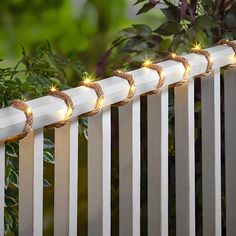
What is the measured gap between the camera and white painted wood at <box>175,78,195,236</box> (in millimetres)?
1571

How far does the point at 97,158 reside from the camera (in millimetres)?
1345

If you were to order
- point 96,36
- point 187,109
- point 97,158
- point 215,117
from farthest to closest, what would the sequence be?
1. point 96,36
2. point 215,117
3. point 187,109
4. point 97,158

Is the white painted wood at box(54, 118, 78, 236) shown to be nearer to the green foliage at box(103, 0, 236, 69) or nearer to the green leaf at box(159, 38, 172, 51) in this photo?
the green foliage at box(103, 0, 236, 69)

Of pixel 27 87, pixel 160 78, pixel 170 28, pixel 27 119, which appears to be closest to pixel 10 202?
pixel 27 87

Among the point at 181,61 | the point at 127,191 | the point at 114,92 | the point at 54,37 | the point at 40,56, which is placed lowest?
the point at 127,191

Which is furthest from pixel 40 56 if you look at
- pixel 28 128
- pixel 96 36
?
pixel 28 128

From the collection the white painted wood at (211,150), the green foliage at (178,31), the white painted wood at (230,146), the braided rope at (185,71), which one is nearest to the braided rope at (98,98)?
the braided rope at (185,71)

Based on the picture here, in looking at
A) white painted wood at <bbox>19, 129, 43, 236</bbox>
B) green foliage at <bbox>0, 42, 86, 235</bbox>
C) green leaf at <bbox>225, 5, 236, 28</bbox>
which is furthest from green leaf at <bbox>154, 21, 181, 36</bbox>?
white painted wood at <bbox>19, 129, 43, 236</bbox>

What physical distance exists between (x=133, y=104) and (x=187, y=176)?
0.26 m

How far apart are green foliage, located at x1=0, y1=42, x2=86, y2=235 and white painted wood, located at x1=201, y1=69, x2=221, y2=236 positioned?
1.23ft

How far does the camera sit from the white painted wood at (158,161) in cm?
150

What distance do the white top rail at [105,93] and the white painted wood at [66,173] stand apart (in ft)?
0.13

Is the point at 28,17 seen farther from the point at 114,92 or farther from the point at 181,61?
the point at 114,92

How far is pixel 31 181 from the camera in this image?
1.19 meters
